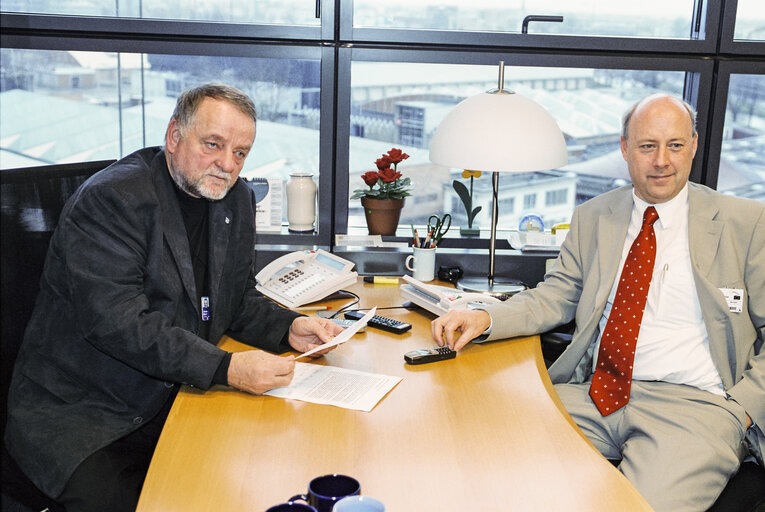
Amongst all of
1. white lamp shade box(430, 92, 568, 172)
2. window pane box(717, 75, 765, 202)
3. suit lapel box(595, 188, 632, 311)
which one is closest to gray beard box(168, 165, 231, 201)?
white lamp shade box(430, 92, 568, 172)

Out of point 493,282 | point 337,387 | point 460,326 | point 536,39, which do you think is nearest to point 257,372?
point 337,387

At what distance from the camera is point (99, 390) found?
1871 millimetres

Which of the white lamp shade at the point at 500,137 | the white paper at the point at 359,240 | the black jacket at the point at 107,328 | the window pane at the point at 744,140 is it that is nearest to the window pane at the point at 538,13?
the window pane at the point at 744,140

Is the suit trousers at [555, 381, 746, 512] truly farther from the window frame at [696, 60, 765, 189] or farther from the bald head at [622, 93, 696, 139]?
the window frame at [696, 60, 765, 189]

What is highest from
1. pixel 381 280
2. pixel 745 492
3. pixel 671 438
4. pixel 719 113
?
pixel 719 113

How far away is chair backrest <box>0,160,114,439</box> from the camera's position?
5.75ft

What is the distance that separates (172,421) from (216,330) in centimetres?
54

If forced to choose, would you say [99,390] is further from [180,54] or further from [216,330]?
[180,54]

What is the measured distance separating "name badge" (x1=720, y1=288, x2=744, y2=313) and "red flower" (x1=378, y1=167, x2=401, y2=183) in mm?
1267

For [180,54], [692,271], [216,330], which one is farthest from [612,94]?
[216,330]

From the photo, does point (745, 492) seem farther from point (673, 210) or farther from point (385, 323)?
point (385, 323)

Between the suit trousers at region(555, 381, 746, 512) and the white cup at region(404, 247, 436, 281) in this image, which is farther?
the white cup at region(404, 247, 436, 281)

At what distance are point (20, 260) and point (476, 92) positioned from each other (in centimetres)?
199

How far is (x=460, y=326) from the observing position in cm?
212
